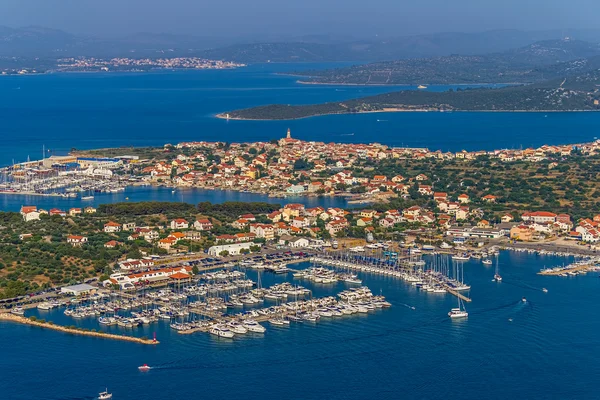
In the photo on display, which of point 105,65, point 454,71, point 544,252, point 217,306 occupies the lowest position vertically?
point 544,252

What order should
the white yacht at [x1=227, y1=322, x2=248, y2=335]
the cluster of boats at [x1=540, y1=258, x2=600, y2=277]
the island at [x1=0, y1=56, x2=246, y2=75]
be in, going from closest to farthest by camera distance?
the white yacht at [x1=227, y1=322, x2=248, y2=335] < the cluster of boats at [x1=540, y1=258, x2=600, y2=277] < the island at [x1=0, y1=56, x2=246, y2=75]

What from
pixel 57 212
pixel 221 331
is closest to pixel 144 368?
pixel 221 331

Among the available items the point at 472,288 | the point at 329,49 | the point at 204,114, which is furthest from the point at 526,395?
the point at 329,49

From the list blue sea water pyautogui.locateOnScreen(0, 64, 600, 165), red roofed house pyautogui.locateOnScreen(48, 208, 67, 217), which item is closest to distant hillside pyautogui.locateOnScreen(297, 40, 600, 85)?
blue sea water pyautogui.locateOnScreen(0, 64, 600, 165)

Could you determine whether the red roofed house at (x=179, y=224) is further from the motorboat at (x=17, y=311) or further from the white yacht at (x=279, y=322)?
the white yacht at (x=279, y=322)

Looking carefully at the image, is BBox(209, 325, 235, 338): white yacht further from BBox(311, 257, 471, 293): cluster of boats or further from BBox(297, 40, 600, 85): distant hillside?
BBox(297, 40, 600, 85): distant hillside

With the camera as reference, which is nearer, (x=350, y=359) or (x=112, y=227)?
(x=350, y=359)

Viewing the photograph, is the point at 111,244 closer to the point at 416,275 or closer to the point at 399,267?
the point at 399,267

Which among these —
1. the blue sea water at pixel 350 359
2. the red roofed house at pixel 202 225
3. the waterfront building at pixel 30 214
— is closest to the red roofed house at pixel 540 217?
the blue sea water at pixel 350 359

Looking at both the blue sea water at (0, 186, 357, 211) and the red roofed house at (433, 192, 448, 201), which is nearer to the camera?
the red roofed house at (433, 192, 448, 201)
